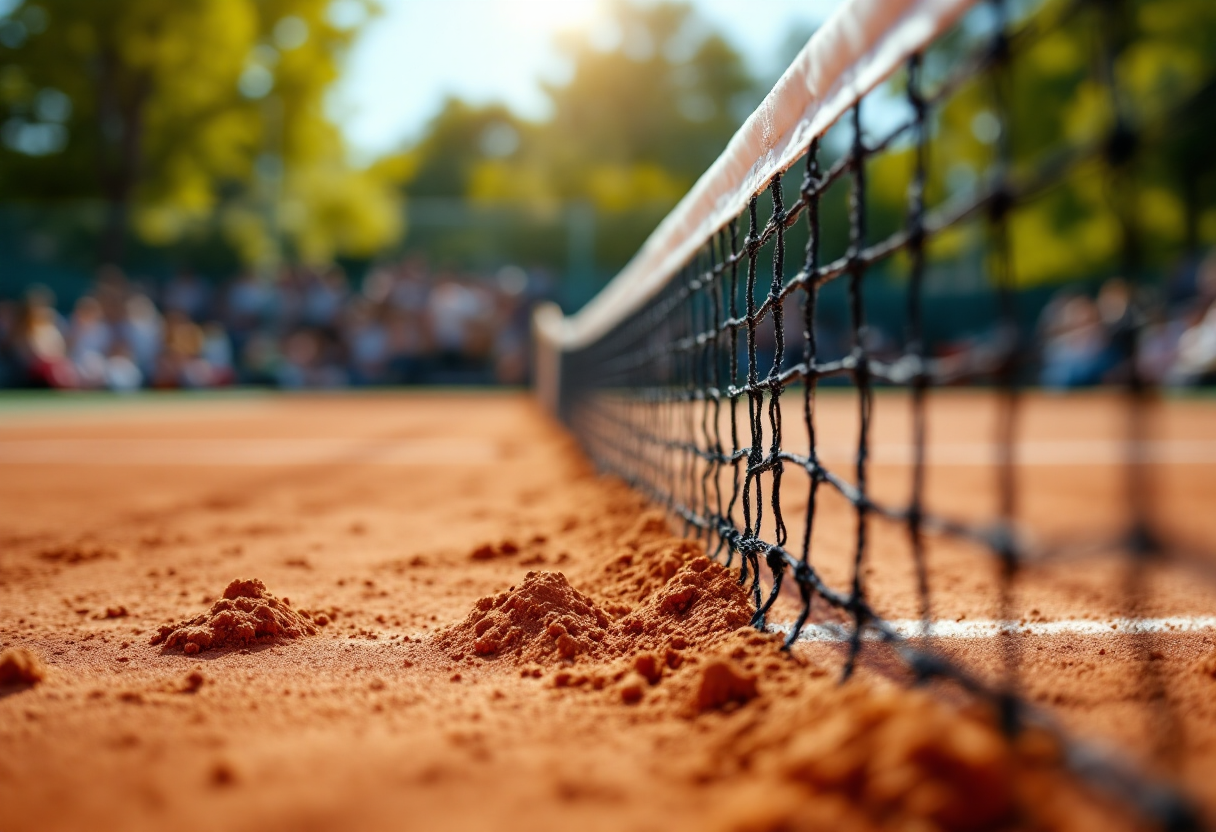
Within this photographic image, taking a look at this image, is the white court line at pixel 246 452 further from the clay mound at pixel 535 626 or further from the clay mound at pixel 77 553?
the clay mound at pixel 535 626

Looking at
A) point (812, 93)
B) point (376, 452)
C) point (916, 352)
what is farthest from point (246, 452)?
point (916, 352)

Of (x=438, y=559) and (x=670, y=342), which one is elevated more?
(x=670, y=342)

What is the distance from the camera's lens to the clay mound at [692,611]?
1.94 m

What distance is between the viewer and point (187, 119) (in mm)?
24203

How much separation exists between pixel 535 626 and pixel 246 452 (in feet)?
18.6

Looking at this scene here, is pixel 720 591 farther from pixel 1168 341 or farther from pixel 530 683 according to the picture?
pixel 1168 341

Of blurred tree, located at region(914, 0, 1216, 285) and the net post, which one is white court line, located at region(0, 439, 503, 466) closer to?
the net post

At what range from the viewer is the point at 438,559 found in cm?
309

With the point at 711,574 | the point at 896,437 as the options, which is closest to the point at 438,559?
the point at 711,574

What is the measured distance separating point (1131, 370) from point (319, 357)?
18.5m

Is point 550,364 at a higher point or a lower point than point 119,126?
lower

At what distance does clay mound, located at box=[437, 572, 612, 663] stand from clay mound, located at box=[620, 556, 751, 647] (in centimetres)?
8

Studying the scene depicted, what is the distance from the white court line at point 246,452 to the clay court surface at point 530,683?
229 centimetres

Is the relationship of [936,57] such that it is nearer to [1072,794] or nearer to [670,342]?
[670,342]
